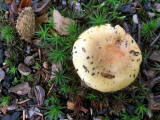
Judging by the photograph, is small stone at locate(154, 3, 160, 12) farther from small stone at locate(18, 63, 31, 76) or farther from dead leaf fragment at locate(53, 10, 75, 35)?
small stone at locate(18, 63, 31, 76)

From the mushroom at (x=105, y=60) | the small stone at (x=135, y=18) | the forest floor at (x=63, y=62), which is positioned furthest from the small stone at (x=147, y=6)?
the mushroom at (x=105, y=60)

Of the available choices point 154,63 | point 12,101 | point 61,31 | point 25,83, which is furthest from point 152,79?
point 12,101

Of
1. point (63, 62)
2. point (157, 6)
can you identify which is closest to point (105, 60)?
point (63, 62)

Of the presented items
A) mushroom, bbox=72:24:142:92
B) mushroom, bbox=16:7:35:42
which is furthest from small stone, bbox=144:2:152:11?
mushroom, bbox=16:7:35:42

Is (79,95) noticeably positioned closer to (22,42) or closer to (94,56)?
(94,56)

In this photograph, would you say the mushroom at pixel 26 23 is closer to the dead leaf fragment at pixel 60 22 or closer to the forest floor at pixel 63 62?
the forest floor at pixel 63 62

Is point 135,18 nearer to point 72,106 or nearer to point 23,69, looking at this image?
point 72,106

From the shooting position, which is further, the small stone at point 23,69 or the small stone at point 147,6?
the small stone at point 147,6
